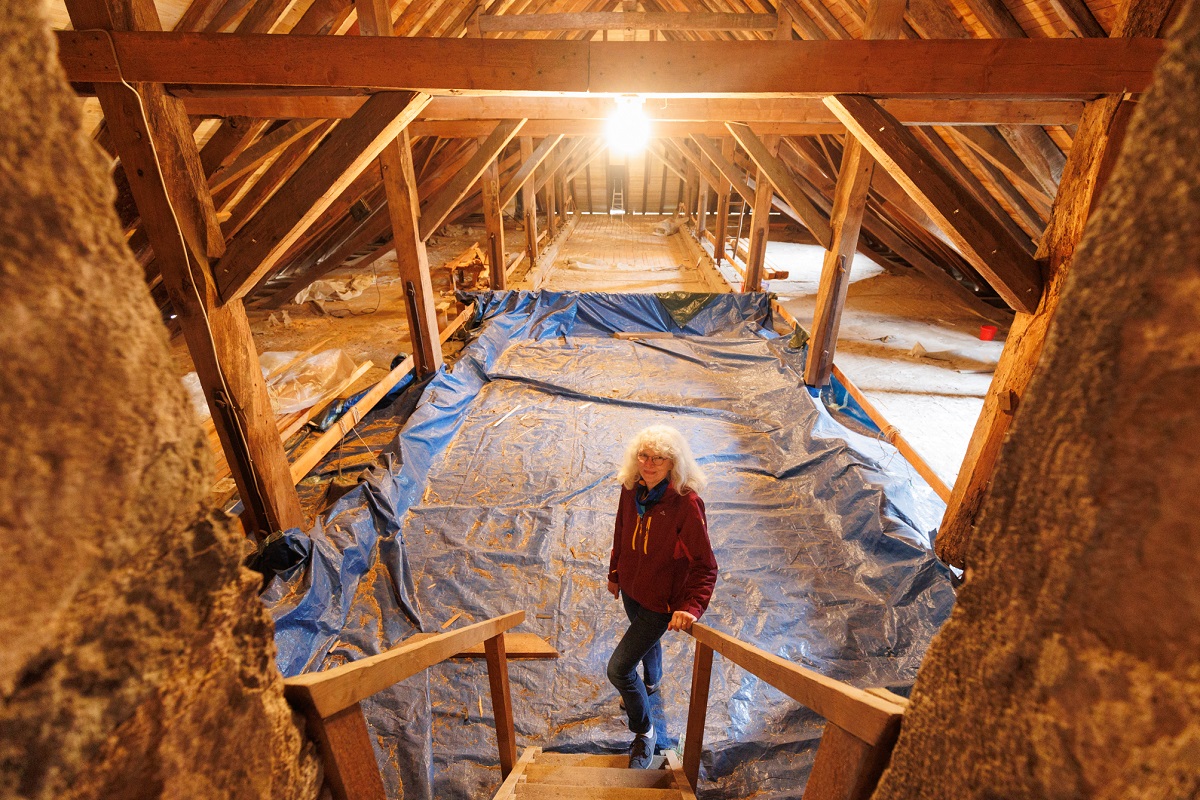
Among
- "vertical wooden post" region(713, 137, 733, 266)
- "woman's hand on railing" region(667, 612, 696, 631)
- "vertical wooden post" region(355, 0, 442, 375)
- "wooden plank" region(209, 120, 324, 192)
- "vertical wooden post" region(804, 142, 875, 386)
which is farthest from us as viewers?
"vertical wooden post" region(713, 137, 733, 266)

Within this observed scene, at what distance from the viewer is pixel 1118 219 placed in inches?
20.7

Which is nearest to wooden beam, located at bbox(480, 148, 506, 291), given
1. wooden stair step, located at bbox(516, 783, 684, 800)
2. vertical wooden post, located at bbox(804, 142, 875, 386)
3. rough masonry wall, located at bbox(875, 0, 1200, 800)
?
vertical wooden post, located at bbox(804, 142, 875, 386)

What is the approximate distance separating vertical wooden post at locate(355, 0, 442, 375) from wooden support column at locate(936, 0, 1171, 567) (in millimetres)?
4024

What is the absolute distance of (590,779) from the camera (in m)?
1.95

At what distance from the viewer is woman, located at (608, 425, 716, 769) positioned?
6.47ft

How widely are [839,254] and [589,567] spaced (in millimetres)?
3188

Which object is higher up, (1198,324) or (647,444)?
(647,444)

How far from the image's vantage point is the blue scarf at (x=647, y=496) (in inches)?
79.2

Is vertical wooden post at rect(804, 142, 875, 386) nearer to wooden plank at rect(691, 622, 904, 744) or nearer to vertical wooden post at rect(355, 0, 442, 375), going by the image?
vertical wooden post at rect(355, 0, 442, 375)

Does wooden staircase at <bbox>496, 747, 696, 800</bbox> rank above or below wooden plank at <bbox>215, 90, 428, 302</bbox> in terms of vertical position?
below

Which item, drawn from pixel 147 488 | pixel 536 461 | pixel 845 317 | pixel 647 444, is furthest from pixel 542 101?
pixel 845 317

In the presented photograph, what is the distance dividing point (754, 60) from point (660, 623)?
2.33 m

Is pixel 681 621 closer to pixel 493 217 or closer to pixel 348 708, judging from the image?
pixel 348 708

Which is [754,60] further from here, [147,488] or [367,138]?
[147,488]
